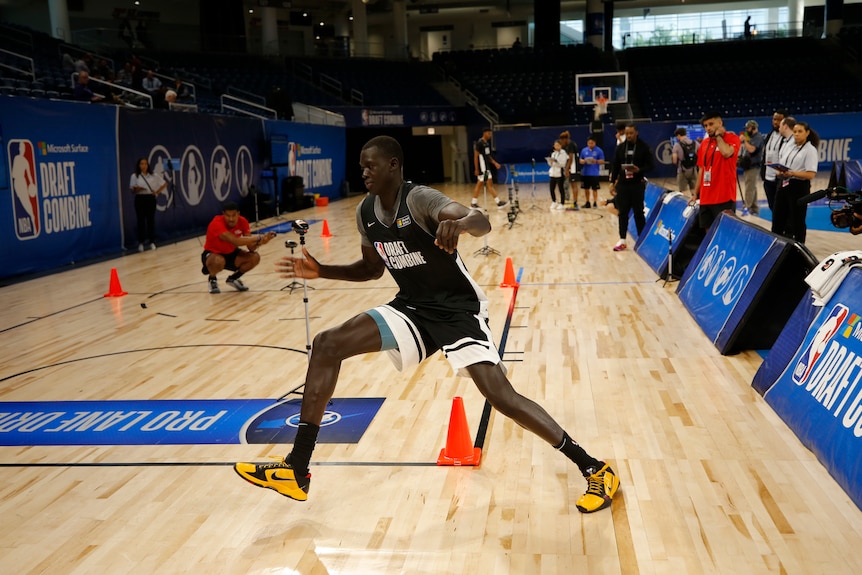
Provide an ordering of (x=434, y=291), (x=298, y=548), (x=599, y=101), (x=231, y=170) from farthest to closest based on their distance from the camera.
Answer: (x=599, y=101) → (x=231, y=170) → (x=434, y=291) → (x=298, y=548)

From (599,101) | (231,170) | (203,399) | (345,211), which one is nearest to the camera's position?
(203,399)

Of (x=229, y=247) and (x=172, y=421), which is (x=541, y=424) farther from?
(x=229, y=247)

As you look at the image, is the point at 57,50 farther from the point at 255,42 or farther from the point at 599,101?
the point at 599,101

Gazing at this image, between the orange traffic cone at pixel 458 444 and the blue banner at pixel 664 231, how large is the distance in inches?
224

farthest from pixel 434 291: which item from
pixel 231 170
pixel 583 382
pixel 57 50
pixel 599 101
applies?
pixel 599 101

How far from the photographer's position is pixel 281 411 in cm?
572

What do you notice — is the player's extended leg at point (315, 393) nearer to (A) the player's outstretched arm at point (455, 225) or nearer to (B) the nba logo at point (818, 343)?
(A) the player's outstretched arm at point (455, 225)

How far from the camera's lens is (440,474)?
4.52 m

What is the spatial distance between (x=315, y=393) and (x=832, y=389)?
2.80m

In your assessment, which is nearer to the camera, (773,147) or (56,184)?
(773,147)

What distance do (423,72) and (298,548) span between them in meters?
35.5

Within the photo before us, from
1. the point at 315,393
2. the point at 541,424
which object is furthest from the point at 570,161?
the point at 315,393

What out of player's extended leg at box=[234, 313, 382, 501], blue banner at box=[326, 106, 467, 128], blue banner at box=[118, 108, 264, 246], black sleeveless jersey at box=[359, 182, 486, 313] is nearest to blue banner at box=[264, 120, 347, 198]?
blue banner at box=[118, 108, 264, 246]

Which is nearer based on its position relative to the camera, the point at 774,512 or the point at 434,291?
the point at 774,512
